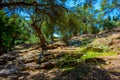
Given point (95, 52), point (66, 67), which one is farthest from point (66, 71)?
point (95, 52)

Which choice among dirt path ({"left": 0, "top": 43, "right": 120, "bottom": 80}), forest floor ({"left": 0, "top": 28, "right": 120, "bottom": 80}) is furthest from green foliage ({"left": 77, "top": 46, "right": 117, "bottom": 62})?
dirt path ({"left": 0, "top": 43, "right": 120, "bottom": 80})

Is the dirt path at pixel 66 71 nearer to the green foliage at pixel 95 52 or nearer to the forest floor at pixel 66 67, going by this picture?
the forest floor at pixel 66 67

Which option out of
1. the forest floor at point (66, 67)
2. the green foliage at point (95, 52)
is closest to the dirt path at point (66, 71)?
the forest floor at point (66, 67)

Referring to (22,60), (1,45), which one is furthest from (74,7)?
(1,45)

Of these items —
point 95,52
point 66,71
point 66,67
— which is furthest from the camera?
point 95,52

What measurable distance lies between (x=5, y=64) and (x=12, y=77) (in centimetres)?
243

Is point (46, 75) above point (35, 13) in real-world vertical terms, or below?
below

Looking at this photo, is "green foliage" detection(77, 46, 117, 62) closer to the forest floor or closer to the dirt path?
the forest floor

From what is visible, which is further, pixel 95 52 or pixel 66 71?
pixel 95 52

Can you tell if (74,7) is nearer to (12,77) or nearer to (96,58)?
(96,58)

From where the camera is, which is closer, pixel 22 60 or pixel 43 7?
pixel 22 60

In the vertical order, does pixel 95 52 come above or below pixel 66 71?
above

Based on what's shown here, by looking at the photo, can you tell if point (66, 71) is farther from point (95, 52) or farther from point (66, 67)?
point (95, 52)

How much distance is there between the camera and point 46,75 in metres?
7.75
